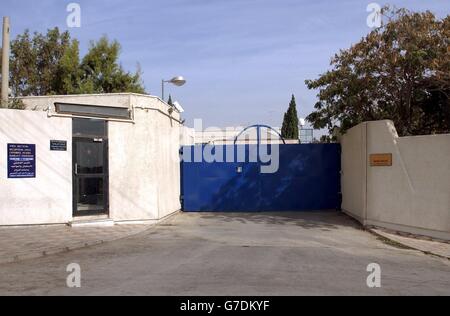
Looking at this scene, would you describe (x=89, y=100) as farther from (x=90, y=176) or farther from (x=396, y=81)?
(x=396, y=81)

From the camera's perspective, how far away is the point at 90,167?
13.7m

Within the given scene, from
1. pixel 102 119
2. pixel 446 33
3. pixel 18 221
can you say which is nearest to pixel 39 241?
pixel 18 221

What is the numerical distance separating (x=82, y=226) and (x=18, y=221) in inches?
63.3

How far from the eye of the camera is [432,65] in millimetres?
13031

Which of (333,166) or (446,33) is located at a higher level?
(446,33)

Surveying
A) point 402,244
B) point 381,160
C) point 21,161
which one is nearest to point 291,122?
point 381,160

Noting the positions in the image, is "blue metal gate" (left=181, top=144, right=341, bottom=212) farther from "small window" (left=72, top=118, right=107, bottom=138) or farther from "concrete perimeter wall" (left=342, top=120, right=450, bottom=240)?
"small window" (left=72, top=118, right=107, bottom=138)

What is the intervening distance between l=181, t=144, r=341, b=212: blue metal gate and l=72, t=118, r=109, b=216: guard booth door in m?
5.26

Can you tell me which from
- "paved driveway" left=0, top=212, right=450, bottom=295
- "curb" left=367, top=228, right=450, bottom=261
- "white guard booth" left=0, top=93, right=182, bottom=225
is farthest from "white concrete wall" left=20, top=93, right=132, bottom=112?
"curb" left=367, top=228, right=450, bottom=261

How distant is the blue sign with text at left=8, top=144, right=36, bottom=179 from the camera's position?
12.5 meters

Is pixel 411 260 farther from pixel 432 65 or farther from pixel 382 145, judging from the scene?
pixel 432 65

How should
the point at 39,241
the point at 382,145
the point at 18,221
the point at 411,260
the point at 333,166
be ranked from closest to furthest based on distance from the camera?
the point at 411,260 → the point at 39,241 → the point at 18,221 → the point at 382,145 → the point at 333,166

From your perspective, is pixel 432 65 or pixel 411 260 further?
pixel 432 65

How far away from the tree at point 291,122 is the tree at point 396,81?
23.5 m
